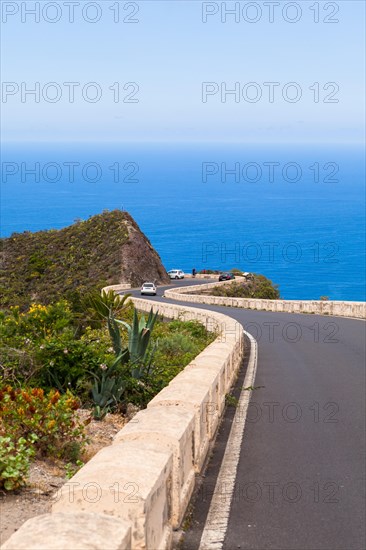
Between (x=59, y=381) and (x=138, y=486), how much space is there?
20.7ft

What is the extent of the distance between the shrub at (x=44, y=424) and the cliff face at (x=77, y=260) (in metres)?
63.5

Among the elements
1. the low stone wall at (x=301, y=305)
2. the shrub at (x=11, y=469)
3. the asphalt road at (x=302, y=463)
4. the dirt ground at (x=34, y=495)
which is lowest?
the asphalt road at (x=302, y=463)

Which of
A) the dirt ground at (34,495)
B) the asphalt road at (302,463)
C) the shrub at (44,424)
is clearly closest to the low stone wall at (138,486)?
the asphalt road at (302,463)

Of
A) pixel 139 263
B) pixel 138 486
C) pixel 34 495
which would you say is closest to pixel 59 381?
pixel 34 495

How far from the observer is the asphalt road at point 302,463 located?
6.33m

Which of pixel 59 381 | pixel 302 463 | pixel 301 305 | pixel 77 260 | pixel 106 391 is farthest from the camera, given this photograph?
pixel 77 260

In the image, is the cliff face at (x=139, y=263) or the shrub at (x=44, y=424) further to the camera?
the cliff face at (x=139, y=263)

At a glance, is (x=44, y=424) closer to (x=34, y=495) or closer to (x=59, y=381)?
(x=34, y=495)

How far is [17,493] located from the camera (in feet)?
21.2

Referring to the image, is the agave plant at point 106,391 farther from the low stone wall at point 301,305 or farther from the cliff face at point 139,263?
the cliff face at point 139,263

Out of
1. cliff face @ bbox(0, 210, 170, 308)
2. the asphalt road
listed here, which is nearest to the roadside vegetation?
the asphalt road

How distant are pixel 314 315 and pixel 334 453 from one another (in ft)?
86.1

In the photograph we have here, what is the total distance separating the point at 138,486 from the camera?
4.87m

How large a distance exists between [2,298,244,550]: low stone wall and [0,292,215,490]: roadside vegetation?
3.04 feet
